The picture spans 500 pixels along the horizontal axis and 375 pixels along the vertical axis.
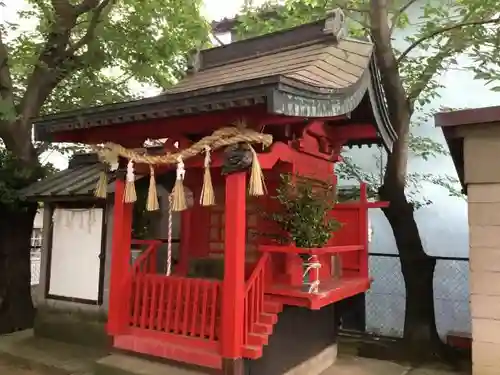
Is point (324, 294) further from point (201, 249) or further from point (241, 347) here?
point (201, 249)

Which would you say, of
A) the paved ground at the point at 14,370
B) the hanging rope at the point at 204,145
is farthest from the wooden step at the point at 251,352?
the paved ground at the point at 14,370

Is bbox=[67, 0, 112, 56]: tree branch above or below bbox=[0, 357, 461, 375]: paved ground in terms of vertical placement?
above

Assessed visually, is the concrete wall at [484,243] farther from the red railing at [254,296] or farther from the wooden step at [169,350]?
the wooden step at [169,350]

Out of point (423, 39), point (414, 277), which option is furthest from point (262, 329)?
point (423, 39)

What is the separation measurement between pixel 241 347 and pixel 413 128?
27.3ft

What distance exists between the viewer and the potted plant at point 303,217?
5215 millimetres

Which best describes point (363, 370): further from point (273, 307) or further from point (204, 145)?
point (204, 145)

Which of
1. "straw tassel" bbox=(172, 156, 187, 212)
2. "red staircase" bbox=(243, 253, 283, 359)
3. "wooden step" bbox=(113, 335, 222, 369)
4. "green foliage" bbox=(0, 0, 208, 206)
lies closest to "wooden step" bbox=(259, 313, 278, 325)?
"red staircase" bbox=(243, 253, 283, 359)

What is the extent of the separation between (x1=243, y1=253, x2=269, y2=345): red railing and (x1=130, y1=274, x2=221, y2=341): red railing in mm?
358

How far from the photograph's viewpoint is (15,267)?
888 centimetres

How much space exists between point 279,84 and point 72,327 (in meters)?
5.94

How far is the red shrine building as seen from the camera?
481 centimetres

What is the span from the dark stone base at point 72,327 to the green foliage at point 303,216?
3.91 metres

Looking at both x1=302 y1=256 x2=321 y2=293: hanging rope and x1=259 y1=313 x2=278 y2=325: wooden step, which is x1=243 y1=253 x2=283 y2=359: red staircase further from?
x1=302 y1=256 x2=321 y2=293: hanging rope
